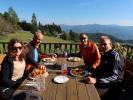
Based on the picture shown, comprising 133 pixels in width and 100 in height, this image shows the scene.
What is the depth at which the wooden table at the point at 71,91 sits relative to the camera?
2.68 meters

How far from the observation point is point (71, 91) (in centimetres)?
288

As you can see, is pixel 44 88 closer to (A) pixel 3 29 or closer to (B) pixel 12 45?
(B) pixel 12 45

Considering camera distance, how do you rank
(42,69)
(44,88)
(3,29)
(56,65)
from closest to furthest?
(44,88) → (42,69) → (56,65) → (3,29)

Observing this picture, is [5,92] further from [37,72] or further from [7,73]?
[37,72]

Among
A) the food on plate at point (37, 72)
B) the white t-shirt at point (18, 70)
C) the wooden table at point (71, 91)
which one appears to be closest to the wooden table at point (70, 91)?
the wooden table at point (71, 91)

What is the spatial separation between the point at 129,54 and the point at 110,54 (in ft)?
11.8

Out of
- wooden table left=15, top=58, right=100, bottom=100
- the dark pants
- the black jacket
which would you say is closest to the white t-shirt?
the black jacket

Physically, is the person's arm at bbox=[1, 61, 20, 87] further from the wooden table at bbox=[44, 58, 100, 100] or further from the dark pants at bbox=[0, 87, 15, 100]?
the wooden table at bbox=[44, 58, 100, 100]

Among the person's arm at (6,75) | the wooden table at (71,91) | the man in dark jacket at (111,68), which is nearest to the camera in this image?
the wooden table at (71,91)

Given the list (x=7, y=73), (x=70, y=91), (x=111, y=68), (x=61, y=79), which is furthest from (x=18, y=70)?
(x=111, y=68)

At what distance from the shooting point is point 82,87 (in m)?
3.02

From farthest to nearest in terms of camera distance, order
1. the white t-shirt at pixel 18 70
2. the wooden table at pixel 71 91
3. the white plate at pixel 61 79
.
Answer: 1. the white t-shirt at pixel 18 70
2. the white plate at pixel 61 79
3. the wooden table at pixel 71 91

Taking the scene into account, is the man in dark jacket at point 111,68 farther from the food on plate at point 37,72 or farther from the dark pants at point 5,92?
the dark pants at point 5,92

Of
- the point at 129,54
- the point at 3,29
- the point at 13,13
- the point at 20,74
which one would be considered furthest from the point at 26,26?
the point at 20,74
